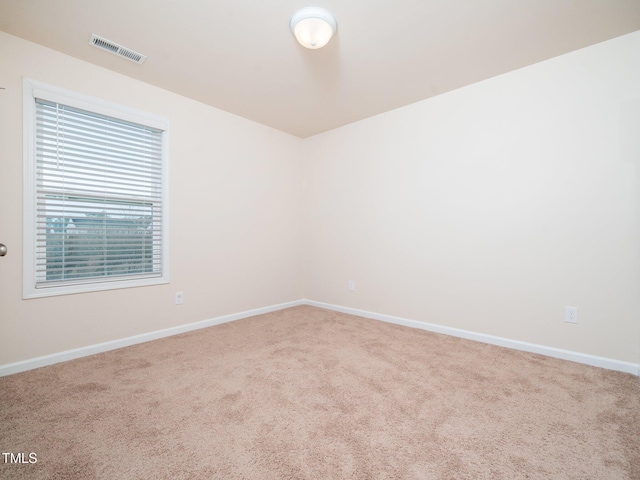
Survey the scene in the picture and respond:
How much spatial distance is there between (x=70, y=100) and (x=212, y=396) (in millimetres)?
2574

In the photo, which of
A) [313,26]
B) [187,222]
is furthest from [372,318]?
[313,26]

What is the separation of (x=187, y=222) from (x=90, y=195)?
843mm

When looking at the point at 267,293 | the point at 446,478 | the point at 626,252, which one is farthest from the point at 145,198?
the point at 626,252

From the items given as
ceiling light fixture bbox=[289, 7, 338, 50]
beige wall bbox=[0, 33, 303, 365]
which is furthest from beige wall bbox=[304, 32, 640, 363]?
ceiling light fixture bbox=[289, 7, 338, 50]

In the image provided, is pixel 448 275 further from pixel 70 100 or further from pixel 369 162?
pixel 70 100

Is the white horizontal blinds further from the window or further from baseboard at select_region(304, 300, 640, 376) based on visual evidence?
baseboard at select_region(304, 300, 640, 376)

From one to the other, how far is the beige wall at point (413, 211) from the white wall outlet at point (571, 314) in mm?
52

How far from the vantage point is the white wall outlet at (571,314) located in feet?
7.69

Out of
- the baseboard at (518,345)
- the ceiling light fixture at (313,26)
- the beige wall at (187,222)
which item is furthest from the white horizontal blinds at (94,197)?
the baseboard at (518,345)

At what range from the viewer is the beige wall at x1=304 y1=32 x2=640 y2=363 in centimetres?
219

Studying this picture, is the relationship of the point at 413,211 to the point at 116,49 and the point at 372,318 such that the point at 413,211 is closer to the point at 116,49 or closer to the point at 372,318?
the point at 372,318

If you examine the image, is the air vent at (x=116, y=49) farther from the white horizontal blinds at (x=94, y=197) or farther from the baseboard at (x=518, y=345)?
the baseboard at (x=518, y=345)

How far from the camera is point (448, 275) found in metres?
3.02

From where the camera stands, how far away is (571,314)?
93.0 inches
